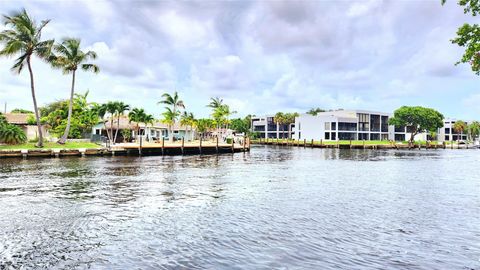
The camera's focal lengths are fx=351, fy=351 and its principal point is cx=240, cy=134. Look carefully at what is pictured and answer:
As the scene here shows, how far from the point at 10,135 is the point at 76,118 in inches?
624

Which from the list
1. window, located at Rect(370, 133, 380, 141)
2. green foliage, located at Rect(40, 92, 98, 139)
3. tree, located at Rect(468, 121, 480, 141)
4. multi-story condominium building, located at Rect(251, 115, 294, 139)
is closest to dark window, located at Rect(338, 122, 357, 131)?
window, located at Rect(370, 133, 380, 141)

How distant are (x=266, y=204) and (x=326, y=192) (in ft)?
19.5

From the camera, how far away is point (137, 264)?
956cm

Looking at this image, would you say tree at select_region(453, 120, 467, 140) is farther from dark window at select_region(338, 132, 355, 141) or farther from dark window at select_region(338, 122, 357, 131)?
dark window at select_region(338, 132, 355, 141)

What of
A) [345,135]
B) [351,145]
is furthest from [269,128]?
[351,145]

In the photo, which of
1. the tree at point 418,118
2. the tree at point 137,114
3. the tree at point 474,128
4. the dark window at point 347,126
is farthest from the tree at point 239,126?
the tree at point 474,128

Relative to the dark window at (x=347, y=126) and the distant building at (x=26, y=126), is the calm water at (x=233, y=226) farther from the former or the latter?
the dark window at (x=347, y=126)

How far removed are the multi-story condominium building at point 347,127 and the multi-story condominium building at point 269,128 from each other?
19.6 m

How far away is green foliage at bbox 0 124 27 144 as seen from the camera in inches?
1800

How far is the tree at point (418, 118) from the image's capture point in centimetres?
11800

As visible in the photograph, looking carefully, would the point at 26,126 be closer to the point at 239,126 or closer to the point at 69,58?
the point at 69,58

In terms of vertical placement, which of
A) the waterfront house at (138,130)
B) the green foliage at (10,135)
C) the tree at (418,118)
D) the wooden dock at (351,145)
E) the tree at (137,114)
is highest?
the tree at (418,118)

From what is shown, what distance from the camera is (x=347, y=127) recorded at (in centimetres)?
12238

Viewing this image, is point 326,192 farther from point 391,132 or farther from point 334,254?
point 391,132
